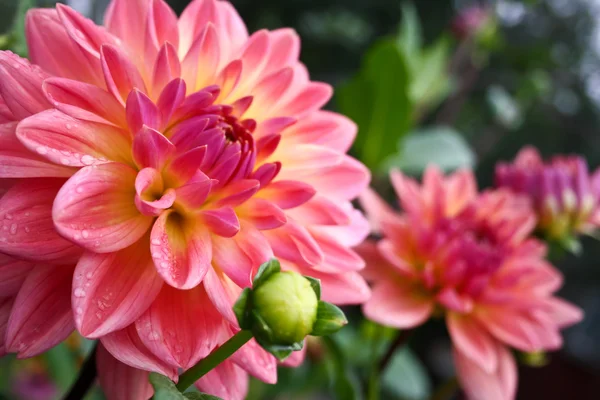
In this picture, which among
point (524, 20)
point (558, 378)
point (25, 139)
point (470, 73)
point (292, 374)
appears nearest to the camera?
point (25, 139)

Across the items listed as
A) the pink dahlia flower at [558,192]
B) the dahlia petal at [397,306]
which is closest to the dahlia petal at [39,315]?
the dahlia petal at [397,306]

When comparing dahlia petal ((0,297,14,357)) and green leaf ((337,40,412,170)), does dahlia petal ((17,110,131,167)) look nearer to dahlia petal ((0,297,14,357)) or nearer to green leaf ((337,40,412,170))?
dahlia petal ((0,297,14,357))

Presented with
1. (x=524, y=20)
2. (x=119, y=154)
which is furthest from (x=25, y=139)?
(x=524, y=20)

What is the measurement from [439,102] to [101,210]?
2.76 feet

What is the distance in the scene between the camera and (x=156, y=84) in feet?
1.00

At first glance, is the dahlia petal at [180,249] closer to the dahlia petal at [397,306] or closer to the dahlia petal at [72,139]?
the dahlia petal at [72,139]

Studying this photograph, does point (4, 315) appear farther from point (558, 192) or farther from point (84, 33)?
point (558, 192)

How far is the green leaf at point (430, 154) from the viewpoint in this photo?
71 cm

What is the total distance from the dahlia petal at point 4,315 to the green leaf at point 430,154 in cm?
49

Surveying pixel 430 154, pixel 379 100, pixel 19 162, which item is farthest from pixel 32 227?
pixel 430 154

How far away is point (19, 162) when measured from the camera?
0.26m

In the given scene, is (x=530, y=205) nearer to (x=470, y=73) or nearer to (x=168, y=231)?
(x=168, y=231)

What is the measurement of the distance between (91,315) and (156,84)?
0.42 feet

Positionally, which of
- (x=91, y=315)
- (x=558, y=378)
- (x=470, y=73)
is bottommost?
(x=558, y=378)
